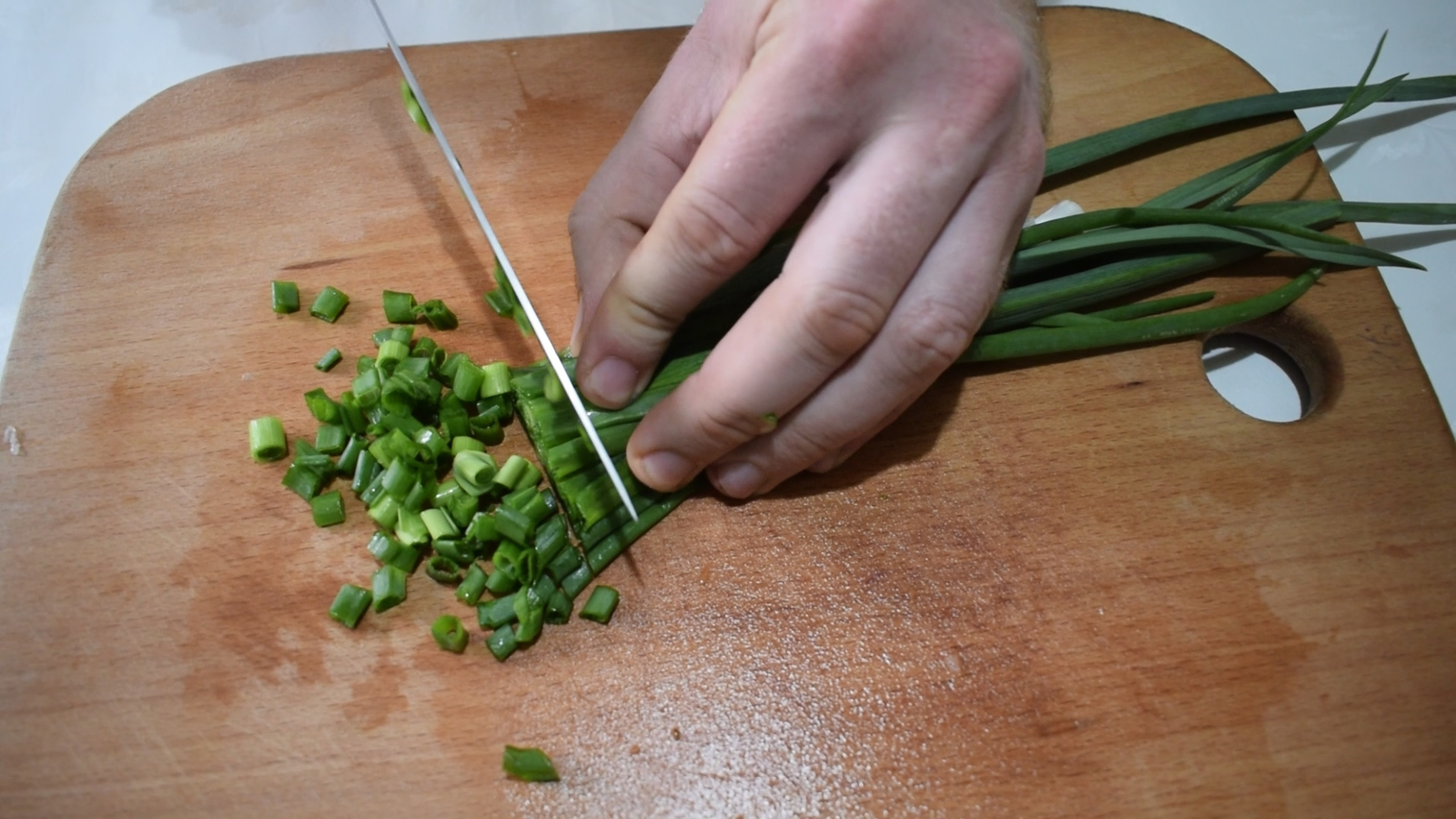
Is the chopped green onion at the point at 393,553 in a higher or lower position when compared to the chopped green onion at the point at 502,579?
lower

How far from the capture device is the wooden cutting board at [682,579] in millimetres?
1480

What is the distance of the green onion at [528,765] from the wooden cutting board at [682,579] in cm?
2

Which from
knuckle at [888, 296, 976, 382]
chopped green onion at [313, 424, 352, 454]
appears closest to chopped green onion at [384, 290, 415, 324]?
chopped green onion at [313, 424, 352, 454]

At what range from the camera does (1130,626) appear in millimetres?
1614

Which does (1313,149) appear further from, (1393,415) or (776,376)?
(776,376)

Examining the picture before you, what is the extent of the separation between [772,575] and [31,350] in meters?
1.52

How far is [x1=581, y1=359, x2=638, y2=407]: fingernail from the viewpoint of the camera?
5.10ft

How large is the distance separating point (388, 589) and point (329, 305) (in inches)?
24.3

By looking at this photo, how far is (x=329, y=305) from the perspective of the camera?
180 centimetres

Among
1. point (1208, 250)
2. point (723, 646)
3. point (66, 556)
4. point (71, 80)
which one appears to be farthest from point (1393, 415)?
point (71, 80)

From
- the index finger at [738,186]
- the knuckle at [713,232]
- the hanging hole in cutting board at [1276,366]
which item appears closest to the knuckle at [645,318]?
the index finger at [738,186]

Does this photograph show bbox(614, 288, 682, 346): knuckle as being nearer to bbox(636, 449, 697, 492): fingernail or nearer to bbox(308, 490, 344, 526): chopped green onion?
bbox(636, 449, 697, 492): fingernail

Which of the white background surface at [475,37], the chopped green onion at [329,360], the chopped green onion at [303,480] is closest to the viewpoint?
the chopped green onion at [303,480]

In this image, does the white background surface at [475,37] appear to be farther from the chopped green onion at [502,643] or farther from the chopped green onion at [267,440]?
the chopped green onion at [502,643]
